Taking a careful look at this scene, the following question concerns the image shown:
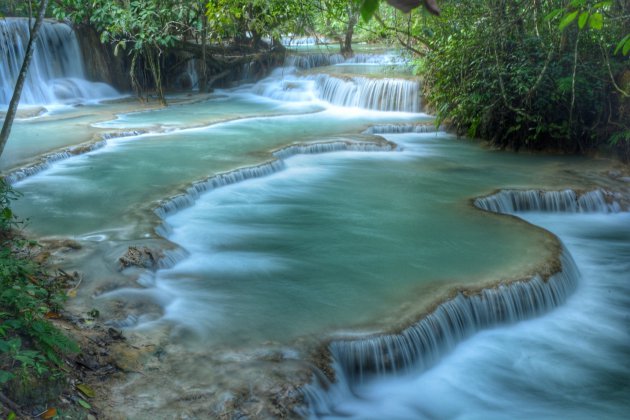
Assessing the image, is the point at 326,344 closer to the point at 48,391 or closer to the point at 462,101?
the point at 48,391

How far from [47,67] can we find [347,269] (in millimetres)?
14526

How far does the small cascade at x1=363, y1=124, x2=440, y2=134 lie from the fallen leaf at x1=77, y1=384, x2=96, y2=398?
31.3 feet

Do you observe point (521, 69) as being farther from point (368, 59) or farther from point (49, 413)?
point (368, 59)

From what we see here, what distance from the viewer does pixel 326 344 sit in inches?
182

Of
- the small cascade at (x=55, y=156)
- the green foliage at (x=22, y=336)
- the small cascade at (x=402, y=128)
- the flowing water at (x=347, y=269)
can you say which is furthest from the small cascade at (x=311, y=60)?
the green foliage at (x=22, y=336)

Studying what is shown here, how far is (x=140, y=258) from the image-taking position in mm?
5848

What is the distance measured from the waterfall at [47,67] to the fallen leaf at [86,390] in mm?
13942

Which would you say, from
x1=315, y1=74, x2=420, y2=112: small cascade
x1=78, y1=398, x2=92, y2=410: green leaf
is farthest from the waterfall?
x1=78, y1=398, x2=92, y2=410: green leaf

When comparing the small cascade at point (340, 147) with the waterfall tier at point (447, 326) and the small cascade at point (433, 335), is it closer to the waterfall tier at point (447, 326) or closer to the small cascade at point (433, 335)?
the waterfall tier at point (447, 326)

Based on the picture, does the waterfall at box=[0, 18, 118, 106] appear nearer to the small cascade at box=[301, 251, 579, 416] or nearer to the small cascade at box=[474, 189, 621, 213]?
the small cascade at box=[474, 189, 621, 213]

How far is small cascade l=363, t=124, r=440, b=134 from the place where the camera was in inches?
500

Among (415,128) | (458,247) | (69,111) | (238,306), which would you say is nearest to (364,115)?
(415,128)

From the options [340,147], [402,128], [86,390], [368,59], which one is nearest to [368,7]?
[86,390]

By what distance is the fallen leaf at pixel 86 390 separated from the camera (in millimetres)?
3799
